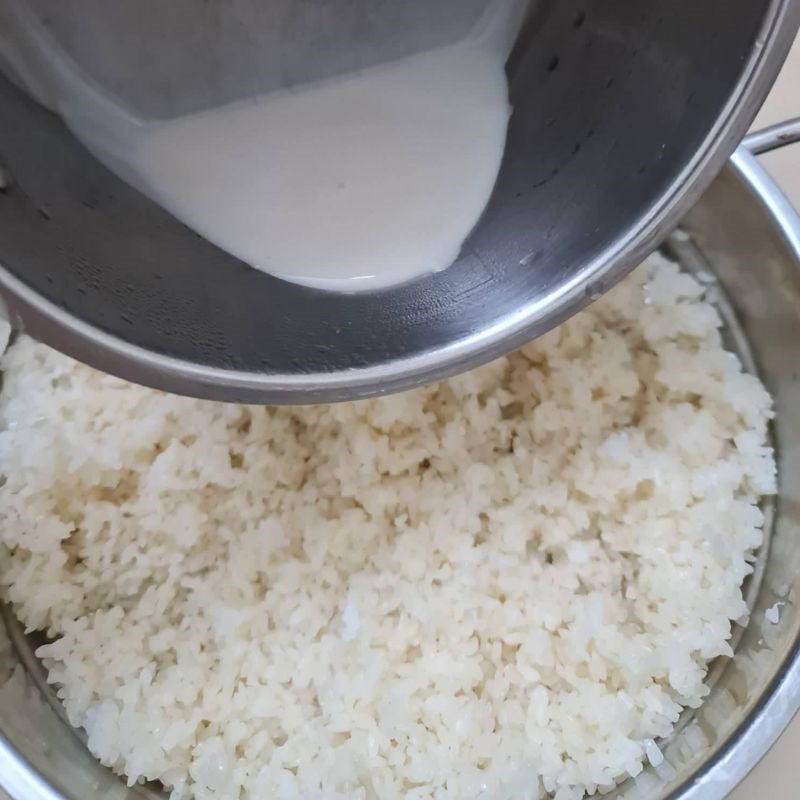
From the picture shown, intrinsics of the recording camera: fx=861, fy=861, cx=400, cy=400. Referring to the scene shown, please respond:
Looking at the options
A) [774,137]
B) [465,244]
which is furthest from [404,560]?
[774,137]

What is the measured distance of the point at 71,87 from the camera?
2.71ft

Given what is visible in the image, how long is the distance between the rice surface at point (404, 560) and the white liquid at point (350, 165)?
0.99 feet

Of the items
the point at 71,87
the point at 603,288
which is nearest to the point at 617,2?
the point at 603,288

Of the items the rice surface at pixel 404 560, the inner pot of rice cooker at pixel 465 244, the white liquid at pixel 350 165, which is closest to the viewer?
the inner pot of rice cooker at pixel 465 244

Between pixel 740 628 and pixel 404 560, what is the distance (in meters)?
0.43

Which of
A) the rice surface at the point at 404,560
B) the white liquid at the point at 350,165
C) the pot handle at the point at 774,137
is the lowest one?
the rice surface at the point at 404,560

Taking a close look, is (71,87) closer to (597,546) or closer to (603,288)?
(603,288)

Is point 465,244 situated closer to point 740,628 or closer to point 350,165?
point 350,165

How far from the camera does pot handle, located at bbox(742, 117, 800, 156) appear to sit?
106 centimetres

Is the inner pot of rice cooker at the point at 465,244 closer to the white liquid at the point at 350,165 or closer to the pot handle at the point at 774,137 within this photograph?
the white liquid at the point at 350,165

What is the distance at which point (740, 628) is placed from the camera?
3.52 ft

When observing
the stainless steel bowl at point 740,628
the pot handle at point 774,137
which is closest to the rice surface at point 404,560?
the stainless steel bowl at point 740,628

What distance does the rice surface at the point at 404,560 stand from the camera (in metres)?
1.02

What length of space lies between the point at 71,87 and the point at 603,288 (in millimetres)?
549
